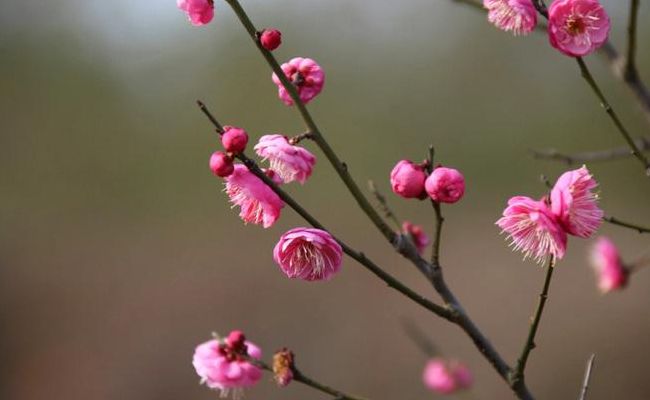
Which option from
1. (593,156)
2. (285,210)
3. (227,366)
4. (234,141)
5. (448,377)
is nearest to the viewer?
(234,141)

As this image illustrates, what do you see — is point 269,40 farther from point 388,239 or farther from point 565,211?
point 565,211

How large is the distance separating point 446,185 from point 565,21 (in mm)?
309

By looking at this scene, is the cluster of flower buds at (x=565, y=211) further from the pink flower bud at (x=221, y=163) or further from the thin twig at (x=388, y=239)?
the pink flower bud at (x=221, y=163)

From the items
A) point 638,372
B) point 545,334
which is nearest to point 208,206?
point 545,334

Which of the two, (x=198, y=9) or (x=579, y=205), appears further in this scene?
(x=198, y=9)

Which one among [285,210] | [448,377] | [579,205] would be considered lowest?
[579,205]

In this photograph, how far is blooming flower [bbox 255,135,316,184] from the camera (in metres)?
1.05

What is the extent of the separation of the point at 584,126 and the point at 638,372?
3770mm

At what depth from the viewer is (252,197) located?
107cm

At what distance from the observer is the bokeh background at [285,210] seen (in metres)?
5.98

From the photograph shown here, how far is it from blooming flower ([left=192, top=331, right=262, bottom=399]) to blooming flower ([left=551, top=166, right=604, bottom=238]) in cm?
51

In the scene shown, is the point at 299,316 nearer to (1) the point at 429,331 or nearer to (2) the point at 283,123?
(1) the point at 429,331

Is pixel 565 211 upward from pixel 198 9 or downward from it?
downward

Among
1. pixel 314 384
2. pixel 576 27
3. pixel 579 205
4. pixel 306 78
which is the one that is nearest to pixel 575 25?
pixel 576 27
